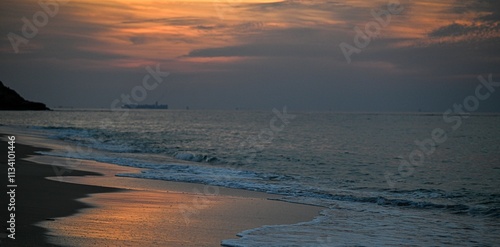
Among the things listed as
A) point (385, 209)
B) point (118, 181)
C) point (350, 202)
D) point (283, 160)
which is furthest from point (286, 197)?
point (283, 160)

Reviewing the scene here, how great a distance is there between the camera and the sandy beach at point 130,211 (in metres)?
9.09

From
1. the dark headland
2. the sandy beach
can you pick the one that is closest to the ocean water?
the sandy beach

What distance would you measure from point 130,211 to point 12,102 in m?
164

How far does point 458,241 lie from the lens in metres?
10.5

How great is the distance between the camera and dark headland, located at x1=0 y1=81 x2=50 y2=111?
15925cm

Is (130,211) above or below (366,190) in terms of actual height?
above

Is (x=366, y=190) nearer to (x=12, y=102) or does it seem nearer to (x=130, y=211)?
(x=130, y=211)

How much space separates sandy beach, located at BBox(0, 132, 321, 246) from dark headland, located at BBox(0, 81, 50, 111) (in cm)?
15527

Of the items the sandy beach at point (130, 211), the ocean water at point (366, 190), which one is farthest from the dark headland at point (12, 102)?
the sandy beach at point (130, 211)

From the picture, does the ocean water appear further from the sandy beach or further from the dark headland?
the dark headland

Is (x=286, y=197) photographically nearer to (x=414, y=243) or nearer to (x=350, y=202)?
(x=350, y=202)

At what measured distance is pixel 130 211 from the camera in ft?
38.2

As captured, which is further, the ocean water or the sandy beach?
the ocean water

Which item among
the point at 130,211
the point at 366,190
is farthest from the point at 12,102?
the point at 130,211
